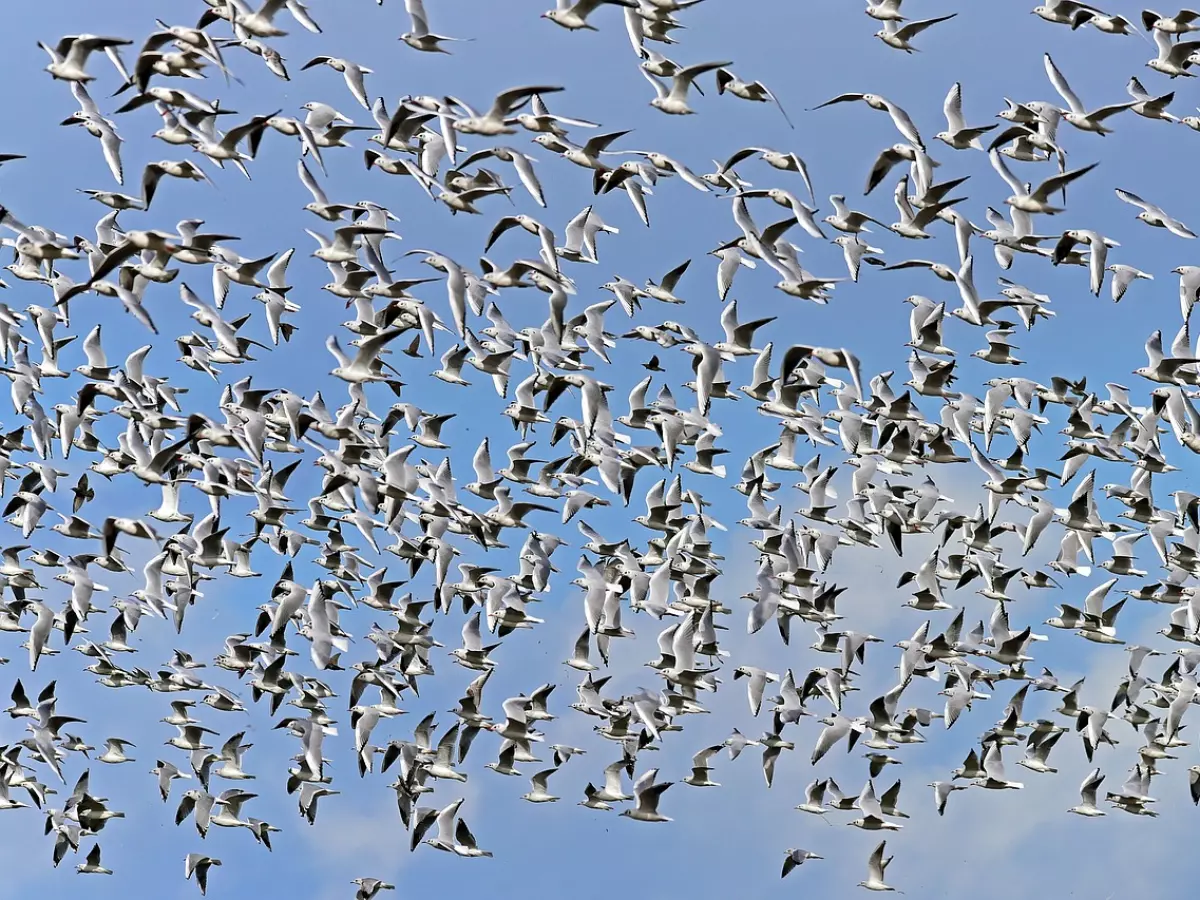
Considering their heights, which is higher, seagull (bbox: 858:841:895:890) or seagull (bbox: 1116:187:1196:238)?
seagull (bbox: 1116:187:1196:238)

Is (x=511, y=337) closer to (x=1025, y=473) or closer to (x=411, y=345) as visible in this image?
(x=411, y=345)

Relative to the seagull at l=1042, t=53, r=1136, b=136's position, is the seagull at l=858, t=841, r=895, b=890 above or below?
below

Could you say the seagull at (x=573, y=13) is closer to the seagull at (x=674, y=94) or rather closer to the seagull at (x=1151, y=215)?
the seagull at (x=674, y=94)

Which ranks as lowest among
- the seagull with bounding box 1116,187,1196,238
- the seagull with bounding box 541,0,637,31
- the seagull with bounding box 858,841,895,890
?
the seagull with bounding box 858,841,895,890

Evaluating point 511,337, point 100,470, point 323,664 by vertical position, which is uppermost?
point 511,337

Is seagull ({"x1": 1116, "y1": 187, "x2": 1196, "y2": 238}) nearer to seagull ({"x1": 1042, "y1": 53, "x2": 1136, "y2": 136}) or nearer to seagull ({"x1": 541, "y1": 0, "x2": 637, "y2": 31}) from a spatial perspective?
seagull ({"x1": 1042, "y1": 53, "x2": 1136, "y2": 136})

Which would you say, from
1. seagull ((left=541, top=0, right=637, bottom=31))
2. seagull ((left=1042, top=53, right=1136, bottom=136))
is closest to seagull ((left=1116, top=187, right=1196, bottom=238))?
seagull ((left=1042, top=53, right=1136, bottom=136))

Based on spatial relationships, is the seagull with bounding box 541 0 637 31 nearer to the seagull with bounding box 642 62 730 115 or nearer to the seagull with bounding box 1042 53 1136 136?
the seagull with bounding box 642 62 730 115

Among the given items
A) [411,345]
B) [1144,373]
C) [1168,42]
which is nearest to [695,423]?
[411,345]

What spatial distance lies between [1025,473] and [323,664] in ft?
50.6

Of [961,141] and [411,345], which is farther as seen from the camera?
[411,345]

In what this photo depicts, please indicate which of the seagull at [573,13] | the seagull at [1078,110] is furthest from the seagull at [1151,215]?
the seagull at [573,13]

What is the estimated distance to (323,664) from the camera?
47.0 m

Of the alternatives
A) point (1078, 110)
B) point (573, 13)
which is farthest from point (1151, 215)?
point (573, 13)
